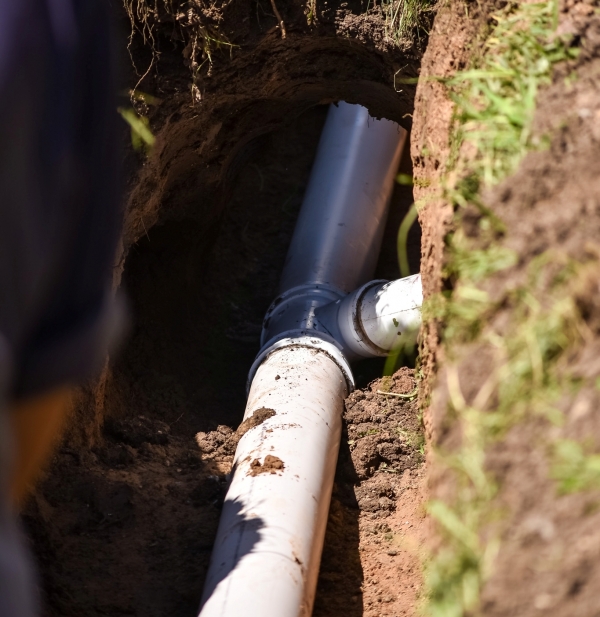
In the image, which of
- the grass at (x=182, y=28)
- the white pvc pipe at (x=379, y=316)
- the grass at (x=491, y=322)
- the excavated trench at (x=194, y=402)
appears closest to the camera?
the grass at (x=491, y=322)

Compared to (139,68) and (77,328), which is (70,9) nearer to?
(77,328)

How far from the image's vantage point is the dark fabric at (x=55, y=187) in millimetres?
976

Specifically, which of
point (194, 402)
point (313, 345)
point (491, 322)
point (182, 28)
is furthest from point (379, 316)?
point (491, 322)

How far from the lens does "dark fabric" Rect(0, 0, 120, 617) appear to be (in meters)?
0.95

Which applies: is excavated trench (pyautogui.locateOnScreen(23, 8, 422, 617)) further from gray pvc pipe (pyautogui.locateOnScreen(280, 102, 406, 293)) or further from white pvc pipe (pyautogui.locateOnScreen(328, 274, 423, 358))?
gray pvc pipe (pyautogui.locateOnScreen(280, 102, 406, 293))

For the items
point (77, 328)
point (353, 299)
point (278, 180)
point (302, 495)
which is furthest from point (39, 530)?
point (278, 180)

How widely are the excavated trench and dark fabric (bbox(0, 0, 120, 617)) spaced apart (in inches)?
39.7

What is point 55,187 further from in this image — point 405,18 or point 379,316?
point 379,316

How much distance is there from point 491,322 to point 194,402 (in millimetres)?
2222

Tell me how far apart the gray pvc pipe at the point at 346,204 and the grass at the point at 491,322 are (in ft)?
6.56

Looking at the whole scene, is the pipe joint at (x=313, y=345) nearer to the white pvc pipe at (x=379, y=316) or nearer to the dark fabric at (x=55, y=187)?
the white pvc pipe at (x=379, y=316)

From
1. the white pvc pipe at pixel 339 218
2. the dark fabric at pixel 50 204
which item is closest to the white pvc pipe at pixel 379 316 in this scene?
the white pvc pipe at pixel 339 218

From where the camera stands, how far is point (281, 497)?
6.48ft

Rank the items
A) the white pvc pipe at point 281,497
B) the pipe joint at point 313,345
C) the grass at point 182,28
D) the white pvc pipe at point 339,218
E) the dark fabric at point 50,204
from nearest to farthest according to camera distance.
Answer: the dark fabric at point 50,204, the white pvc pipe at point 281,497, the grass at point 182,28, the pipe joint at point 313,345, the white pvc pipe at point 339,218
